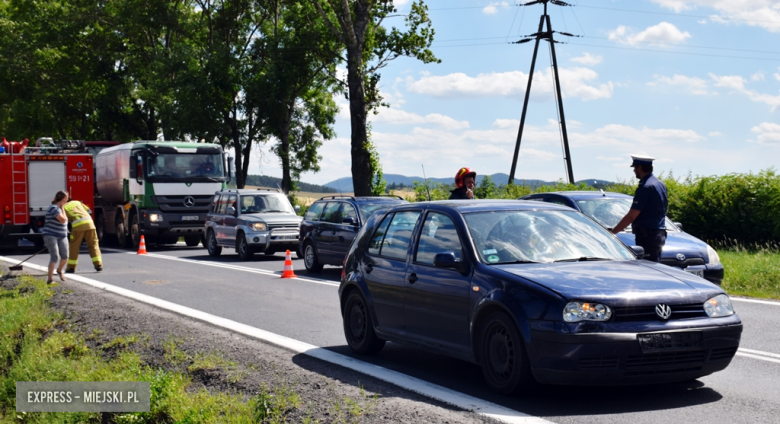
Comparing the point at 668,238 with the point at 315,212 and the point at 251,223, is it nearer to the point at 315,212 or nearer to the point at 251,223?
the point at 315,212

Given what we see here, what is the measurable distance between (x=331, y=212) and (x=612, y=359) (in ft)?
43.2

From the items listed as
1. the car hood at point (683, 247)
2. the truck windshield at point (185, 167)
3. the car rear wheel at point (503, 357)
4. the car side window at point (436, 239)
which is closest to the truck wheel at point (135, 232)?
the truck windshield at point (185, 167)

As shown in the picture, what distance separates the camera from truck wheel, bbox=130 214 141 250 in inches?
1107

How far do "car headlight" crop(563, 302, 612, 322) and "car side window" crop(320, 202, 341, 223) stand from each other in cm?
1265

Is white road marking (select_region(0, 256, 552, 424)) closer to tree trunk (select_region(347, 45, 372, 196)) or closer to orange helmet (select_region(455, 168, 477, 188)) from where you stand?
orange helmet (select_region(455, 168, 477, 188))

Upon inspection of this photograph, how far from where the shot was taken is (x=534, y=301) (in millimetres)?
6039

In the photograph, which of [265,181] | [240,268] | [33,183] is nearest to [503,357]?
[240,268]

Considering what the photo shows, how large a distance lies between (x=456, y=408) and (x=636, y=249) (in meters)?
2.85

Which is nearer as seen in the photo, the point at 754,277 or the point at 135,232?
the point at 754,277

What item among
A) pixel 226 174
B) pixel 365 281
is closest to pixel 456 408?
pixel 365 281

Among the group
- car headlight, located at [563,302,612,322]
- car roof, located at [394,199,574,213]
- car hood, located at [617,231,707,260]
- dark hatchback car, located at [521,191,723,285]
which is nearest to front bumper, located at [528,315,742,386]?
car headlight, located at [563,302,612,322]

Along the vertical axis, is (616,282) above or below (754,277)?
above

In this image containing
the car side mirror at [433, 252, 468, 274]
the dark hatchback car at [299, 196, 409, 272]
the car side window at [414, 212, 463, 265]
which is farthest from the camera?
the dark hatchback car at [299, 196, 409, 272]

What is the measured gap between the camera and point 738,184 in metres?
21.8
